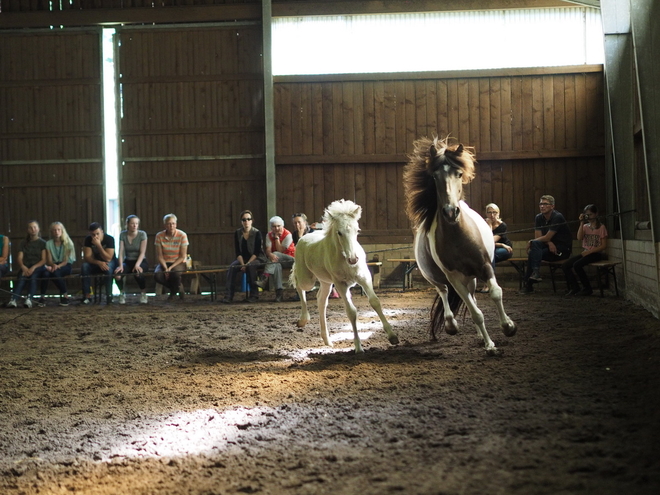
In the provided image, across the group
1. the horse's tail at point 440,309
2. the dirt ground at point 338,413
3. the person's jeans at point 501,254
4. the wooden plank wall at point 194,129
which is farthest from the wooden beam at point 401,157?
the horse's tail at point 440,309

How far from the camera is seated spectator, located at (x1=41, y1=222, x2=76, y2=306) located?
11281mm

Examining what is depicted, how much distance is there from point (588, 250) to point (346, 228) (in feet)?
17.7

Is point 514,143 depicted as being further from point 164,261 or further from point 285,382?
point 285,382

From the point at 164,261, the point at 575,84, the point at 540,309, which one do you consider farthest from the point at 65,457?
the point at 575,84

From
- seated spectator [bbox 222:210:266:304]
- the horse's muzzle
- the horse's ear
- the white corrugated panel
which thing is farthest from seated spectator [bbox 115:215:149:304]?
the horse's muzzle

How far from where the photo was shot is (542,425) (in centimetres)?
327

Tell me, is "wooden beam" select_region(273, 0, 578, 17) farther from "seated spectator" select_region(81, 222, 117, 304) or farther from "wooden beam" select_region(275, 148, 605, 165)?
"seated spectator" select_region(81, 222, 117, 304)

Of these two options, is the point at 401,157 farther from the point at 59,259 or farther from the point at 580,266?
the point at 59,259

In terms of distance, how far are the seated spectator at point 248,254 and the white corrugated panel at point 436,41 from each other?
3951 mm

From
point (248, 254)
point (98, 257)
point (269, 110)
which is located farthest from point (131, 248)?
point (269, 110)

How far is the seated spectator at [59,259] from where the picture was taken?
11.3 m

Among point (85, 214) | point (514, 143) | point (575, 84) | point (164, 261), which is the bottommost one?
point (164, 261)

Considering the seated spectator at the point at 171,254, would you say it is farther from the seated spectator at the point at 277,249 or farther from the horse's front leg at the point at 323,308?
the horse's front leg at the point at 323,308

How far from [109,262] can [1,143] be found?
458 cm
